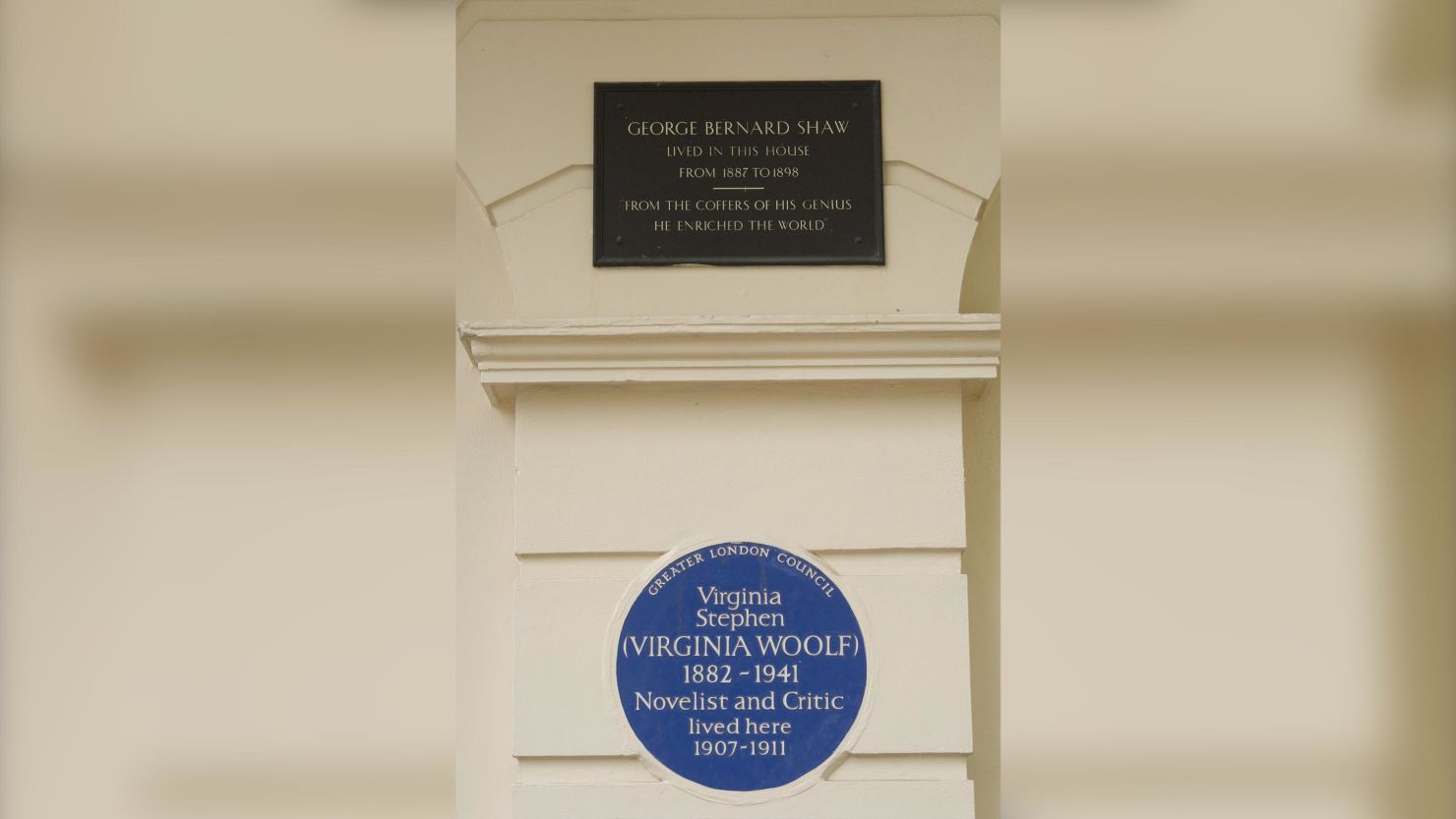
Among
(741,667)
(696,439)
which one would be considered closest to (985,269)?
(696,439)

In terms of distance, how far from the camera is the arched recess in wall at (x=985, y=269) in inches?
140

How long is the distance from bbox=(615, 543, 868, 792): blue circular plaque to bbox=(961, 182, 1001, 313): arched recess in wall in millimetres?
733

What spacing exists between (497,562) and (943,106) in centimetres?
140

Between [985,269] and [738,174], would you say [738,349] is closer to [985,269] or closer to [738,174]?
[738,174]

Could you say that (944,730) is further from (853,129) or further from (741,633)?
(853,129)

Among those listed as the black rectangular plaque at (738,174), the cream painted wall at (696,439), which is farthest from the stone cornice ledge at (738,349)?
the black rectangular plaque at (738,174)

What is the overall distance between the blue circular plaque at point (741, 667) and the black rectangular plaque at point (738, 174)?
0.66 m

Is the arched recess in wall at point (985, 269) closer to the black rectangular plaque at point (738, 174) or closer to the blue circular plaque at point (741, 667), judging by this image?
the black rectangular plaque at point (738, 174)

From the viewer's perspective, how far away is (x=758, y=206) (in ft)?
11.3

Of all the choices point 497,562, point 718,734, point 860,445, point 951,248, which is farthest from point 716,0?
point 718,734

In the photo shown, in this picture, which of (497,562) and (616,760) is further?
(497,562)

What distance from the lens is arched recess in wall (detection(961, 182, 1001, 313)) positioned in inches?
140

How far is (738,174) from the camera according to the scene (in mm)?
3441

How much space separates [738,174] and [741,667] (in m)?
1.05
